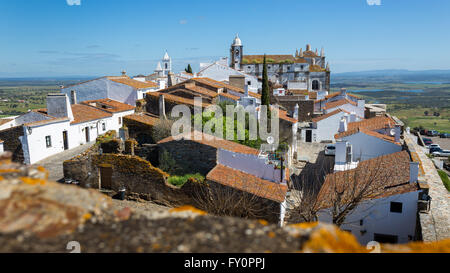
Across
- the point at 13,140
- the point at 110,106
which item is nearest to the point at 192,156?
the point at 13,140

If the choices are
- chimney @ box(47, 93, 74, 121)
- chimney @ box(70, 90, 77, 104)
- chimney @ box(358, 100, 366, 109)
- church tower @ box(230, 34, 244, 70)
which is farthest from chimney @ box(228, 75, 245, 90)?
church tower @ box(230, 34, 244, 70)

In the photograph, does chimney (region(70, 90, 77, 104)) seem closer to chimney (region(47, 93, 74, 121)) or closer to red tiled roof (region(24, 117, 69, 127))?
chimney (region(47, 93, 74, 121))

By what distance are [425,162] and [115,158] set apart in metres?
16.9

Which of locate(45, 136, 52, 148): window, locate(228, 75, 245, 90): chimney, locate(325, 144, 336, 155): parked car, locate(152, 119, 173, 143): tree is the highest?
locate(228, 75, 245, 90): chimney

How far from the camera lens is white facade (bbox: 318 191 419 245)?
1262 centimetres

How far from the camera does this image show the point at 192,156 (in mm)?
15633

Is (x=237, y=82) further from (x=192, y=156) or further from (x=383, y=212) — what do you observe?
(x=383, y=212)

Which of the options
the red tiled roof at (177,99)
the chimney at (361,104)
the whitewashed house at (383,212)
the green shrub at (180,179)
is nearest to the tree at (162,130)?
the red tiled roof at (177,99)

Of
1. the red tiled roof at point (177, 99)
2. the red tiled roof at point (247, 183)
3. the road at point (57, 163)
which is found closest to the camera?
the red tiled roof at point (247, 183)

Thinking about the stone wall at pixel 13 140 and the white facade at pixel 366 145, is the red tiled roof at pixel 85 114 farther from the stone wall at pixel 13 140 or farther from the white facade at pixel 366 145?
the white facade at pixel 366 145

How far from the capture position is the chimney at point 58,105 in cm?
2366

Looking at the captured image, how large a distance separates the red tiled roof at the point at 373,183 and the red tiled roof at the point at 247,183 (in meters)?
1.64

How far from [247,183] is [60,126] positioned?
49.4 feet
